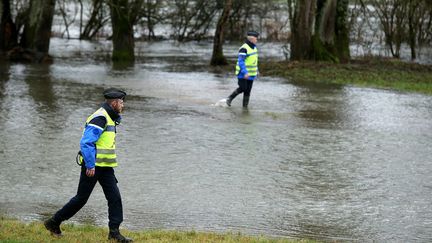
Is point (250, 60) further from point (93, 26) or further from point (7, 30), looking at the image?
point (93, 26)

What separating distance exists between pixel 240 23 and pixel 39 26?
19918mm

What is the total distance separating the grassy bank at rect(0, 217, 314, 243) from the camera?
8.34m

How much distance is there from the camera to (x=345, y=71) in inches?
1083

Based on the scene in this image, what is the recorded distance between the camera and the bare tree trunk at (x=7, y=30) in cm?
3266

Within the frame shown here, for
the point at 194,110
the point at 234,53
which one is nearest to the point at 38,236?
the point at 194,110

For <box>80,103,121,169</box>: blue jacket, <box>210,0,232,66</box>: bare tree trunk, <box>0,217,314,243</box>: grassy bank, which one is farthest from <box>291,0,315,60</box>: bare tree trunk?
<box>80,103,121,169</box>: blue jacket

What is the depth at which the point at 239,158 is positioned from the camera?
13.7 m

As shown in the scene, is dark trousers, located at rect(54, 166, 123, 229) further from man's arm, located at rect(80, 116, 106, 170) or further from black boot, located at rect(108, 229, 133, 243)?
man's arm, located at rect(80, 116, 106, 170)

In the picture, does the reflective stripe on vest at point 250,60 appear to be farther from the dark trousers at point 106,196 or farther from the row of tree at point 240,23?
the dark trousers at point 106,196

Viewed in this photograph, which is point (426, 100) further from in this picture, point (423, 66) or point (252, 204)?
point (252, 204)

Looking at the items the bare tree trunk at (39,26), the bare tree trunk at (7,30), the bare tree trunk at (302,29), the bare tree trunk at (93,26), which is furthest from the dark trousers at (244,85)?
the bare tree trunk at (93,26)

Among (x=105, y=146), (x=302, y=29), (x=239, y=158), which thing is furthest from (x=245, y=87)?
(x=105, y=146)

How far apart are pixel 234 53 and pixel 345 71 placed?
12.8m

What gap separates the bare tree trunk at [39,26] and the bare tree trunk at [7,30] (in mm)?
1456
